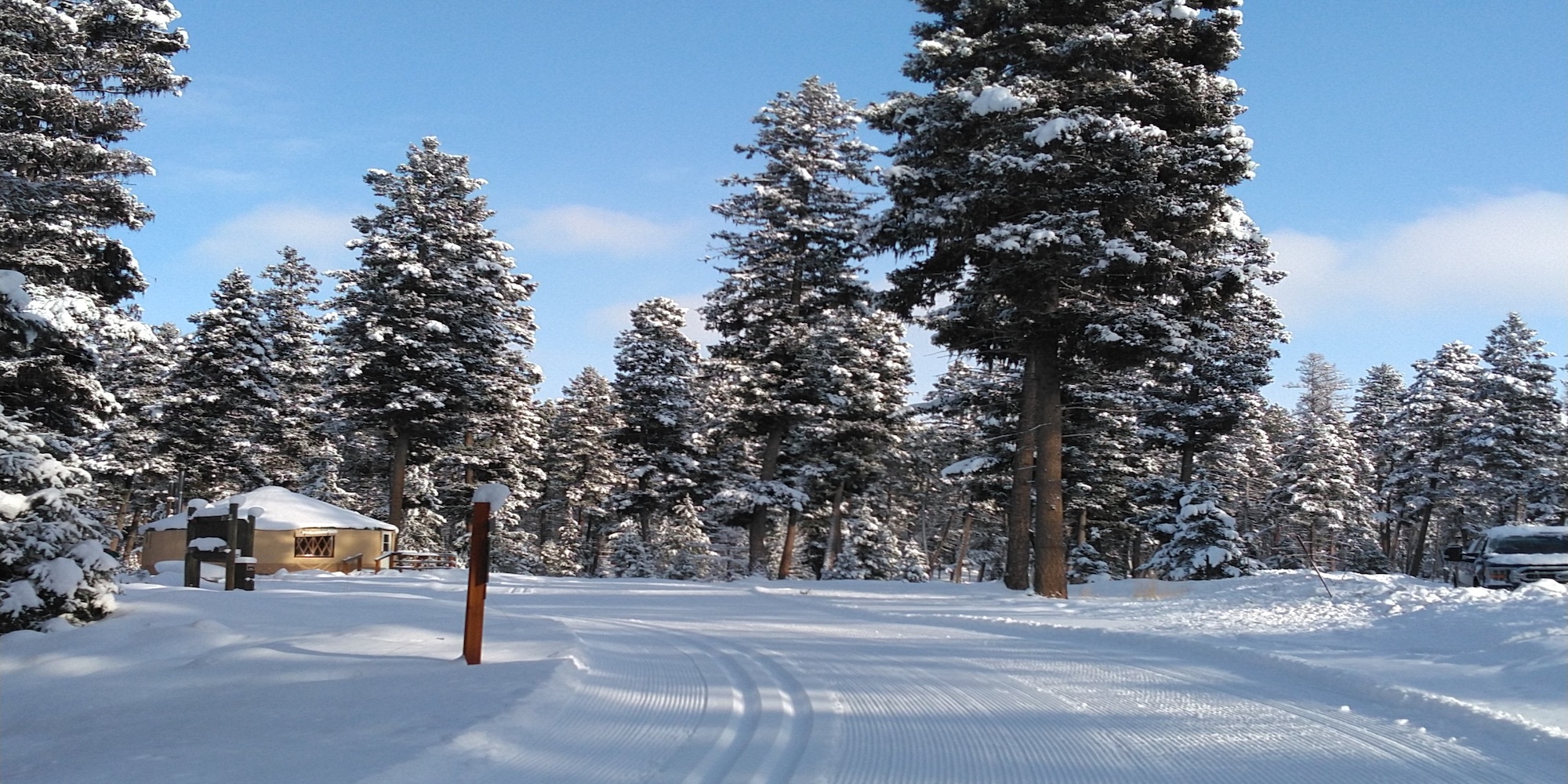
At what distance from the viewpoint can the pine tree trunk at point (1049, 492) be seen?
1725 cm

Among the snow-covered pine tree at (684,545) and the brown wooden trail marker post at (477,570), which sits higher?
the brown wooden trail marker post at (477,570)

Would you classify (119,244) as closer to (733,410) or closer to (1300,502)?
(733,410)

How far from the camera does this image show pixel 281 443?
40.0 metres

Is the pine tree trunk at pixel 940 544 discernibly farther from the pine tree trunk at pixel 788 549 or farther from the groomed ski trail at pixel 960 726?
the groomed ski trail at pixel 960 726

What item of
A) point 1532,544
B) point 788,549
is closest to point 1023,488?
point 1532,544

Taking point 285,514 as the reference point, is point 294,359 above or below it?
above

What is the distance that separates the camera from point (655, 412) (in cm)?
3928

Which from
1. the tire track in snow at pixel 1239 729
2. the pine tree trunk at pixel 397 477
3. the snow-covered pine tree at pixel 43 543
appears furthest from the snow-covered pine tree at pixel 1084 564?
the snow-covered pine tree at pixel 43 543

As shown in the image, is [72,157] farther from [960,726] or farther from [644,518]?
[644,518]

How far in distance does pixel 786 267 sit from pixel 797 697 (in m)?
23.6

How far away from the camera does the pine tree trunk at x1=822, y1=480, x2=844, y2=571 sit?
36.6 m

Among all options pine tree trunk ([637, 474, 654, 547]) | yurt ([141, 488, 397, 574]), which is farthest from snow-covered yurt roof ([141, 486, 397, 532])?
pine tree trunk ([637, 474, 654, 547])

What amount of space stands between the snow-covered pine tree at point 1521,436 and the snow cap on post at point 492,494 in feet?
149

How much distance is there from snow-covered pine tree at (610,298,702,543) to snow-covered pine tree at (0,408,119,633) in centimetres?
2937
